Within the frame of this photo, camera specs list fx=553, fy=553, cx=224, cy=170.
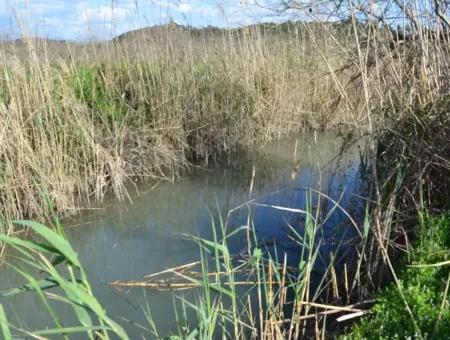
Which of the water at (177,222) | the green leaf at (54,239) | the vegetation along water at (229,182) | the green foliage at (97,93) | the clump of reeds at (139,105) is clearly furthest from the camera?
the green foliage at (97,93)

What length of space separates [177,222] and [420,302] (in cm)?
231

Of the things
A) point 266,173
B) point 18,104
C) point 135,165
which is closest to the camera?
point 18,104

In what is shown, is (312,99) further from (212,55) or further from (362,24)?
(362,24)

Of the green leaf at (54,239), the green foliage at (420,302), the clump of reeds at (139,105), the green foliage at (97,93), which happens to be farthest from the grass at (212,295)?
the green foliage at (97,93)

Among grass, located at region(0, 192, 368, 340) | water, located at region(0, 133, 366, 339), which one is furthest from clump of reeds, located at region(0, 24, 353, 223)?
grass, located at region(0, 192, 368, 340)

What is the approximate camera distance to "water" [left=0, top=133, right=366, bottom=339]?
9.01 feet

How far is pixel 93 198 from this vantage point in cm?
440

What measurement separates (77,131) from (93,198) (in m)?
0.56

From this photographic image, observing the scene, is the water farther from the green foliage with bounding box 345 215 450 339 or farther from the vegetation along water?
the green foliage with bounding box 345 215 450 339

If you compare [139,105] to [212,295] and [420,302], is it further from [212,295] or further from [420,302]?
[420,302]

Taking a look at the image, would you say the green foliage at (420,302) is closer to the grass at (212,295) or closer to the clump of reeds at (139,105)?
the grass at (212,295)

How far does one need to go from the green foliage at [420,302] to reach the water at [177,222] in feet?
1.66

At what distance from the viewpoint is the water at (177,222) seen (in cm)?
275

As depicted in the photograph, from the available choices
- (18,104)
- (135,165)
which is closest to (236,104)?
(135,165)
